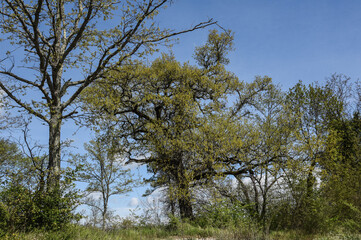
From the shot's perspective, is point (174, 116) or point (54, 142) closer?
point (54, 142)

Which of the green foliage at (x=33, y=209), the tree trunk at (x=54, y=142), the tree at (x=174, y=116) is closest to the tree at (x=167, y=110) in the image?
the tree at (x=174, y=116)

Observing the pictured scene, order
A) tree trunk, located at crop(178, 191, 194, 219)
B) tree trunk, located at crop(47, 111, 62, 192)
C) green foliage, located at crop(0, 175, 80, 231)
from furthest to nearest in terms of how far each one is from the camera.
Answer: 1. tree trunk, located at crop(178, 191, 194, 219)
2. tree trunk, located at crop(47, 111, 62, 192)
3. green foliage, located at crop(0, 175, 80, 231)

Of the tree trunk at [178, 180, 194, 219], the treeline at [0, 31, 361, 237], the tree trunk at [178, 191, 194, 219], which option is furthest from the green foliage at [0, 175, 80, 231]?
the tree trunk at [178, 191, 194, 219]

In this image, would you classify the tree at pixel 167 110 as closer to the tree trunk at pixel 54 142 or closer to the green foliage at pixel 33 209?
the tree trunk at pixel 54 142

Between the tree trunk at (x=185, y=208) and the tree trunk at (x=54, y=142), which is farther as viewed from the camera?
the tree trunk at (x=185, y=208)

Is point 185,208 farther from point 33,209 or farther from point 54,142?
point 33,209

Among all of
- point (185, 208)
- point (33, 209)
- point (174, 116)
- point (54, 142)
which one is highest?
point (174, 116)

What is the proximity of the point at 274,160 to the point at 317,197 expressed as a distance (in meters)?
3.76

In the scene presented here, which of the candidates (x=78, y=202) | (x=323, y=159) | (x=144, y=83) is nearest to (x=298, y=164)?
(x=323, y=159)

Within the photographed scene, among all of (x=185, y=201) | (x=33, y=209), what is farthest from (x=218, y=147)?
(x=33, y=209)

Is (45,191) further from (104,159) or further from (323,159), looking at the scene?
(323,159)

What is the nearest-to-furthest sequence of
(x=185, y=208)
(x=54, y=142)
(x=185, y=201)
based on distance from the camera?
(x=54, y=142) → (x=185, y=201) → (x=185, y=208)

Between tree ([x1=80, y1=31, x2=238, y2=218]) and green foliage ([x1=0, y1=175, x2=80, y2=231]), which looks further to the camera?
tree ([x1=80, y1=31, x2=238, y2=218])

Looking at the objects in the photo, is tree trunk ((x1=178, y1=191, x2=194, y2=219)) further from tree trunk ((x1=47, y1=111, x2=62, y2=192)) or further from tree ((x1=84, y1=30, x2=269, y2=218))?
tree trunk ((x1=47, y1=111, x2=62, y2=192))
